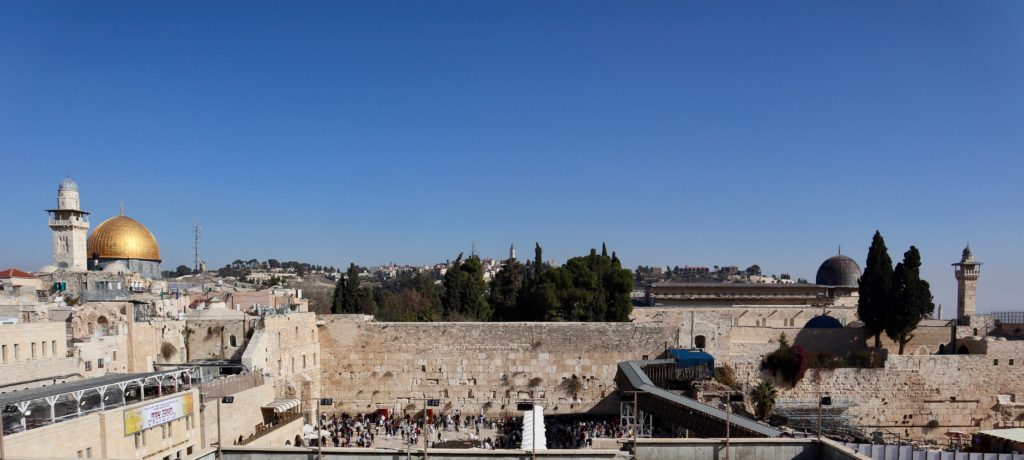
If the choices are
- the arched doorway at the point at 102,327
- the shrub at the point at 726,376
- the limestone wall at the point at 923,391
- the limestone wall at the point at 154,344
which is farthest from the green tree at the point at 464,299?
the arched doorway at the point at 102,327

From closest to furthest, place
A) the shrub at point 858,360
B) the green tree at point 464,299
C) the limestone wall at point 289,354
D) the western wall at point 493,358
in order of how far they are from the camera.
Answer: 1. the limestone wall at point 289,354
2. the shrub at point 858,360
3. the western wall at point 493,358
4. the green tree at point 464,299

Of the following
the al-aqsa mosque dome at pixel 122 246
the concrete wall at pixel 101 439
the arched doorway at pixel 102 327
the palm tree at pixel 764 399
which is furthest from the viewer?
the al-aqsa mosque dome at pixel 122 246

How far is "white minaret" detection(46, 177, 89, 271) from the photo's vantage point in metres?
26.8

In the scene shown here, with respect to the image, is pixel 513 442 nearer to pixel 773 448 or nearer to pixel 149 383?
pixel 149 383

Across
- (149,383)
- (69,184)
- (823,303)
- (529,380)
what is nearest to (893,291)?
(823,303)

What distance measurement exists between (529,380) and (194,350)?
36.9 ft

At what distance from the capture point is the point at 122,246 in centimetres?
2903

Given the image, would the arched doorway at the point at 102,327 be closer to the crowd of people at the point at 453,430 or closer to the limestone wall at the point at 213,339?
the limestone wall at the point at 213,339

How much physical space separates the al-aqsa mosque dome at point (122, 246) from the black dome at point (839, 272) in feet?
121

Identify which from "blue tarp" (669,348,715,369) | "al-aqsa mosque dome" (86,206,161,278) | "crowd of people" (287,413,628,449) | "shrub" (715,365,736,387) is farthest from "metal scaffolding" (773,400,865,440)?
"al-aqsa mosque dome" (86,206,161,278)

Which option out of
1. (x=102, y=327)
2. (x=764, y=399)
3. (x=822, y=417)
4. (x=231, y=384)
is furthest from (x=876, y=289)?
(x=102, y=327)

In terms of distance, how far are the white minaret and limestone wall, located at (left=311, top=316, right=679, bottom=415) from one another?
12.7 metres

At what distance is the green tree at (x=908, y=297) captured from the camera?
23.2 m

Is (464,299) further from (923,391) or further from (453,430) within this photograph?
(923,391)
